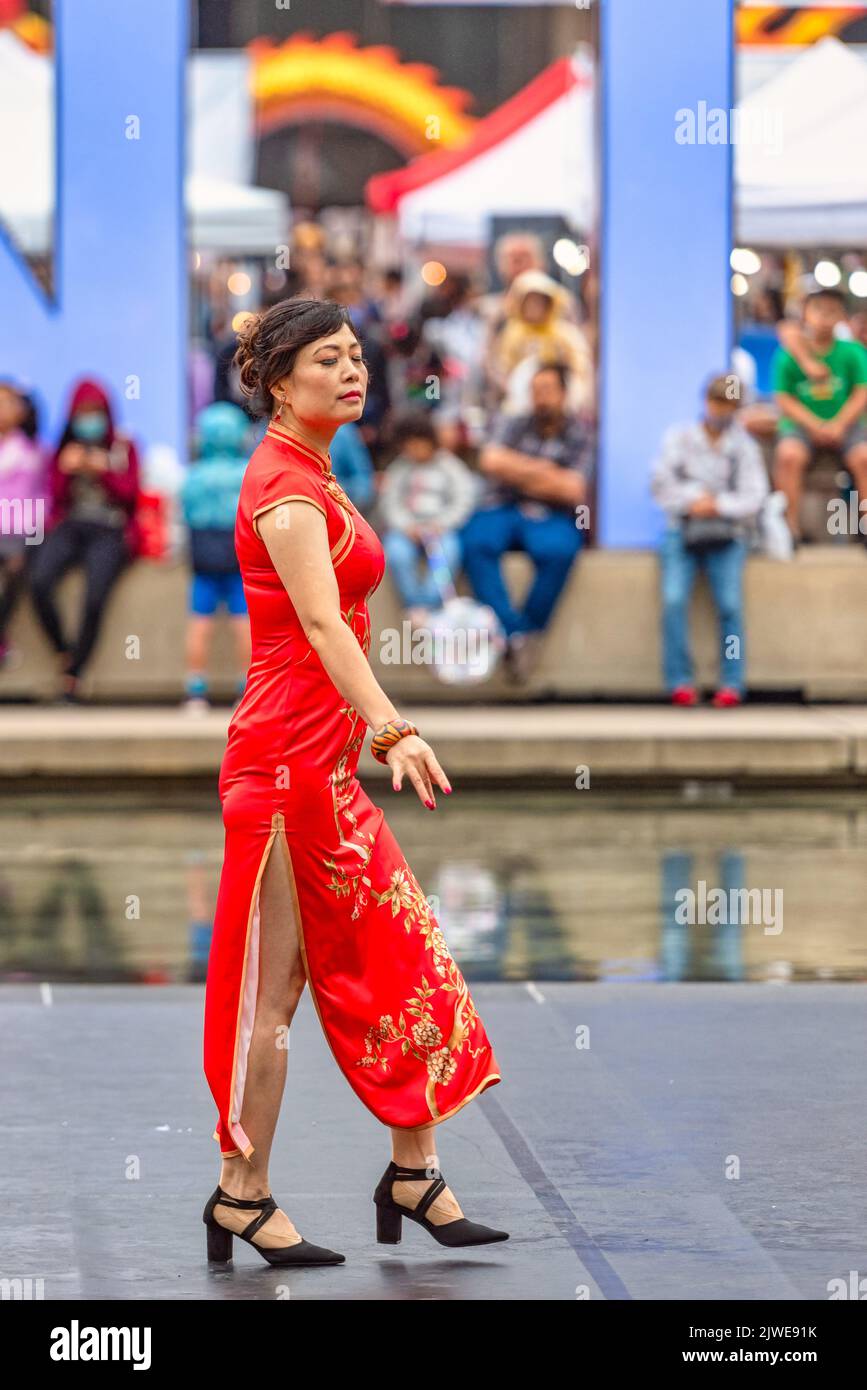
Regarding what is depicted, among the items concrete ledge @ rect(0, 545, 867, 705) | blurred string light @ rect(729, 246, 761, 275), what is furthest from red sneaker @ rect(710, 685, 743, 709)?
blurred string light @ rect(729, 246, 761, 275)

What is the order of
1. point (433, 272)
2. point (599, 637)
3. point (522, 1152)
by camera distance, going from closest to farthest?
1. point (522, 1152)
2. point (599, 637)
3. point (433, 272)

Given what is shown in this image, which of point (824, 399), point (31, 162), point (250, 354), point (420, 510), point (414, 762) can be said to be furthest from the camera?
point (31, 162)

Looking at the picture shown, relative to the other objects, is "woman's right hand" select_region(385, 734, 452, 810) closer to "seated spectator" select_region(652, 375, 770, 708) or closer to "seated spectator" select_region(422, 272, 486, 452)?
"seated spectator" select_region(652, 375, 770, 708)

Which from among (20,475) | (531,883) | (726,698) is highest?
(20,475)

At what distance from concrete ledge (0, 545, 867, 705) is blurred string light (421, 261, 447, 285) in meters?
3.01

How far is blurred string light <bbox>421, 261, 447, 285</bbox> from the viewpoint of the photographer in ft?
58.0

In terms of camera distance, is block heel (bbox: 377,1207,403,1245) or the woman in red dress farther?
block heel (bbox: 377,1207,403,1245)

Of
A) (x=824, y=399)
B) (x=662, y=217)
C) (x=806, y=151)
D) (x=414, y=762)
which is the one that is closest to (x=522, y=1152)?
(x=414, y=762)

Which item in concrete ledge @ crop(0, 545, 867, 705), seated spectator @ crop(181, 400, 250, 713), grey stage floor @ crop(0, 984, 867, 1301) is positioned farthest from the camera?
concrete ledge @ crop(0, 545, 867, 705)

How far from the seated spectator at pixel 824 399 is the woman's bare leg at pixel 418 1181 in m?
11.2

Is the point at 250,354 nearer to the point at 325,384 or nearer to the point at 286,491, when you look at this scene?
the point at 325,384

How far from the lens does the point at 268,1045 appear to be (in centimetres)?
494

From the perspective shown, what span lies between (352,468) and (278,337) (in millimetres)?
10210

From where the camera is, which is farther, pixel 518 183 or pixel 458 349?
pixel 518 183
